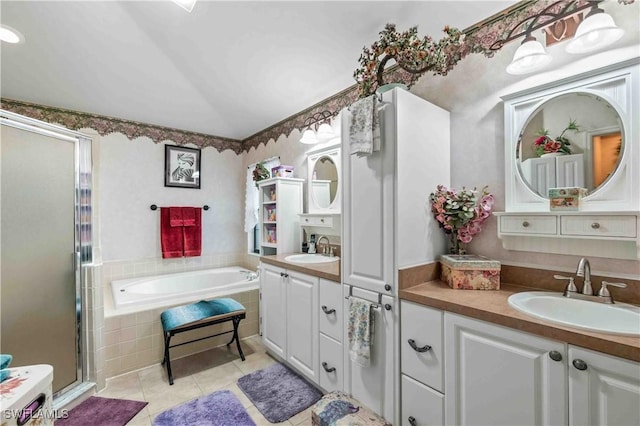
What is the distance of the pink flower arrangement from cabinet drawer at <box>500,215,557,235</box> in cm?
14

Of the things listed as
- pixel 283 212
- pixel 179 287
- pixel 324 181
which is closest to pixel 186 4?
pixel 324 181

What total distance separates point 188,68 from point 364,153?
6.86 ft

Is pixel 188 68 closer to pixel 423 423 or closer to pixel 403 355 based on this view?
pixel 403 355

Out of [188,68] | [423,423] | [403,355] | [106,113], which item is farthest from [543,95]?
[106,113]

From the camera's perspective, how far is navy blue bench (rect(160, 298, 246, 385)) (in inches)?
88.0

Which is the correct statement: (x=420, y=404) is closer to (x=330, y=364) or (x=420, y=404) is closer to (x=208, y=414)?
(x=330, y=364)

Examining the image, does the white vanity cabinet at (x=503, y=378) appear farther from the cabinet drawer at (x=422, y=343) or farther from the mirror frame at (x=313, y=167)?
the mirror frame at (x=313, y=167)

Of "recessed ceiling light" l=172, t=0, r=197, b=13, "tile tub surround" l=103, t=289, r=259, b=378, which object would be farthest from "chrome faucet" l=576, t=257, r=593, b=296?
"tile tub surround" l=103, t=289, r=259, b=378

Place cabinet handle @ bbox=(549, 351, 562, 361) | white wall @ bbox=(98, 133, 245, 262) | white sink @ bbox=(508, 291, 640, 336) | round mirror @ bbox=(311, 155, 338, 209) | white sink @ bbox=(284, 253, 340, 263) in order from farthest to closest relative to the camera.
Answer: white wall @ bbox=(98, 133, 245, 262) → round mirror @ bbox=(311, 155, 338, 209) → white sink @ bbox=(284, 253, 340, 263) → white sink @ bbox=(508, 291, 640, 336) → cabinet handle @ bbox=(549, 351, 562, 361)

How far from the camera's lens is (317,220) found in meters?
2.75

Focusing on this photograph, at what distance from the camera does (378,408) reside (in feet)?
5.20

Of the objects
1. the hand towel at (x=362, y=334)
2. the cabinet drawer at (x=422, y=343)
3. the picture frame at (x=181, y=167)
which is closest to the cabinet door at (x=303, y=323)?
the hand towel at (x=362, y=334)

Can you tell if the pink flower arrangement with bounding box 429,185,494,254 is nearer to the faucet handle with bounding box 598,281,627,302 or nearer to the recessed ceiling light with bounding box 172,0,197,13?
the faucet handle with bounding box 598,281,627,302

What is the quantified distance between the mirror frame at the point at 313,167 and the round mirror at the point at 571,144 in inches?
58.1
